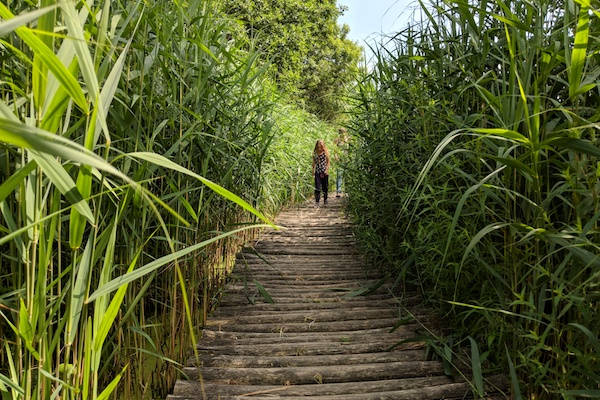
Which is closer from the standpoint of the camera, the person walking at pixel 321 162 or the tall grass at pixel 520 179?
the tall grass at pixel 520 179

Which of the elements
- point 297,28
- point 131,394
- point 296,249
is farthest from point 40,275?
point 297,28

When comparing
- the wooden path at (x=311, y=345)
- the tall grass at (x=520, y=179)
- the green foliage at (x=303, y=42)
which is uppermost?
the green foliage at (x=303, y=42)

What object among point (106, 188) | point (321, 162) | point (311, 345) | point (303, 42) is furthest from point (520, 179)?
point (303, 42)

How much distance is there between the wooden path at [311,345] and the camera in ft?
5.72

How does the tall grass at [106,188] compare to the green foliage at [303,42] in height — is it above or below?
below

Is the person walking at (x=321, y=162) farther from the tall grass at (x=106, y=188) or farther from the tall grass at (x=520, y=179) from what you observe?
the tall grass at (x=520, y=179)

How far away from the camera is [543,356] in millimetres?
1421

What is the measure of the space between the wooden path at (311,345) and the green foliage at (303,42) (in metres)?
6.19

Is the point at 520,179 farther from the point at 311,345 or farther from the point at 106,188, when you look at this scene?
the point at 106,188

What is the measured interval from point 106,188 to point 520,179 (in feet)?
4.72

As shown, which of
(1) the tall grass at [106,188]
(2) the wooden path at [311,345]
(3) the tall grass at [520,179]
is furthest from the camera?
(2) the wooden path at [311,345]

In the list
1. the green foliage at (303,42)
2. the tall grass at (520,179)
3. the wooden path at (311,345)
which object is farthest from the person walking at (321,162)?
the tall grass at (520,179)

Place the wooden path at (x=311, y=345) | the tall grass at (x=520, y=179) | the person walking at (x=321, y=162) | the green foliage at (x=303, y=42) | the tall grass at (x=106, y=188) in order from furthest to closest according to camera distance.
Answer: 1. the green foliage at (x=303, y=42)
2. the person walking at (x=321, y=162)
3. the wooden path at (x=311, y=345)
4. the tall grass at (x=520, y=179)
5. the tall grass at (x=106, y=188)

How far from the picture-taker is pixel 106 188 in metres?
1.23
